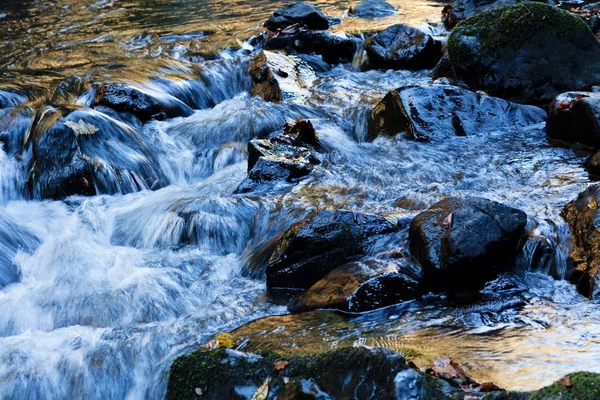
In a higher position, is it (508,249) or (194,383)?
(194,383)

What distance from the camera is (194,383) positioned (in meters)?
2.92

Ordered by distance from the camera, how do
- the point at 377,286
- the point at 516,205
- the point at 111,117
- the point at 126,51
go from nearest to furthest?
the point at 377,286 < the point at 516,205 < the point at 111,117 < the point at 126,51

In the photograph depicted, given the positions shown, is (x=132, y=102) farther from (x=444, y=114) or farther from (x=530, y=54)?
(x=530, y=54)

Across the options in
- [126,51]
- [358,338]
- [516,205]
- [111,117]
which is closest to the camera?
[358,338]

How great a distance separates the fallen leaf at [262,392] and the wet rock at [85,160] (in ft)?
15.6

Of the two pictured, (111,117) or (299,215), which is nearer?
(299,215)

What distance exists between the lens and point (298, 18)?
42.5 feet

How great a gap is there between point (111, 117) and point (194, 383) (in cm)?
578

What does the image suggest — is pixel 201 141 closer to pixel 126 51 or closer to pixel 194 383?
pixel 126 51

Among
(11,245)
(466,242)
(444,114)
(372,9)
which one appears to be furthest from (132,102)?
(372,9)

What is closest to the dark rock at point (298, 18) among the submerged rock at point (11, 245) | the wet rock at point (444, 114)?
the wet rock at point (444, 114)

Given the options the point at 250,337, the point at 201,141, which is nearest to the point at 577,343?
the point at 250,337

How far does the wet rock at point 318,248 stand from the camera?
4.81m

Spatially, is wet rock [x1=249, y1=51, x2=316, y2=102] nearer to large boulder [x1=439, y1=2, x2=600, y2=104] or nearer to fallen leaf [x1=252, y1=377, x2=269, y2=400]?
large boulder [x1=439, y1=2, x2=600, y2=104]
